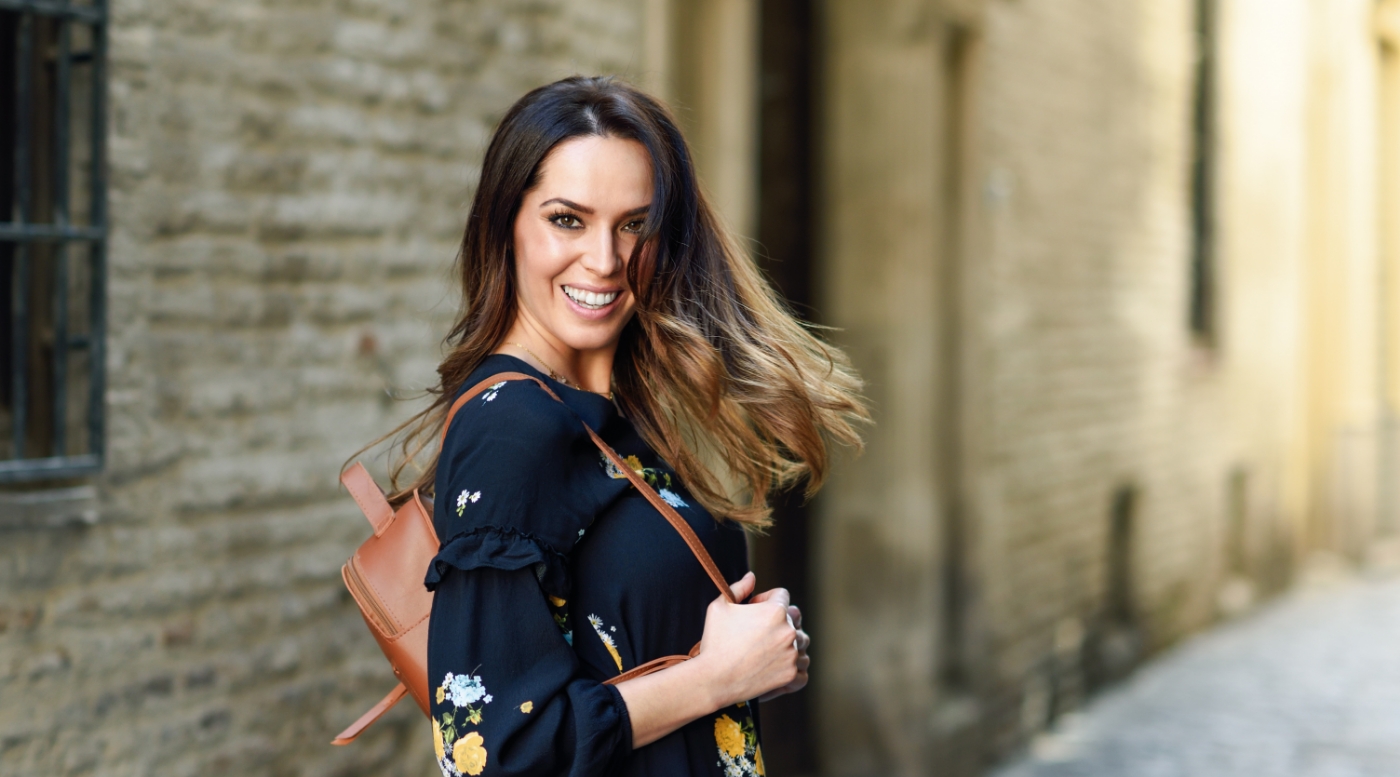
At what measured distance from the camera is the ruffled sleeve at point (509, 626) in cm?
171

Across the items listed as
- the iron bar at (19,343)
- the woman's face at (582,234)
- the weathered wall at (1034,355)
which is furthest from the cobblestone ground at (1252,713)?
the woman's face at (582,234)

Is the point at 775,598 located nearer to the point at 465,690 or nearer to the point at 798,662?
the point at 798,662

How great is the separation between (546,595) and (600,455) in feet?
0.74

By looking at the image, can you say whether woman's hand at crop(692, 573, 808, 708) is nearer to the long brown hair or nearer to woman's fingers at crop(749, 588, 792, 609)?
woman's fingers at crop(749, 588, 792, 609)

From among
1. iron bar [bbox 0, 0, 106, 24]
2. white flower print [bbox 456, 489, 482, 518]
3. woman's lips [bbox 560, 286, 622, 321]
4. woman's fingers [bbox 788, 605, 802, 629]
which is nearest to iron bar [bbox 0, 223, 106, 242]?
iron bar [bbox 0, 0, 106, 24]

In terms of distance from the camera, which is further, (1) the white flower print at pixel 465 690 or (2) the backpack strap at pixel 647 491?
(2) the backpack strap at pixel 647 491

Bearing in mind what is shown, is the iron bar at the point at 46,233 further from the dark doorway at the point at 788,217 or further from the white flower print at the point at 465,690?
the dark doorway at the point at 788,217

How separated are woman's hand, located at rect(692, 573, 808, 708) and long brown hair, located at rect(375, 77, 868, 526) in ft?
0.76

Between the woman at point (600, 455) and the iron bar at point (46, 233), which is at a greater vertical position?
the iron bar at point (46, 233)

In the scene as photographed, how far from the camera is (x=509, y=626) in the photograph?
5.63ft

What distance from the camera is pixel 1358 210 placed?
13727 mm

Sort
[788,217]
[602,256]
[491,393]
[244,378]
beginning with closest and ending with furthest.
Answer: [491,393]
[602,256]
[244,378]
[788,217]

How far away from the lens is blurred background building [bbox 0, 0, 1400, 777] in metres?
3.15

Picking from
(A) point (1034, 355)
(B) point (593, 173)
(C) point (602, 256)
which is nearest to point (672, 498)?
(C) point (602, 256)
